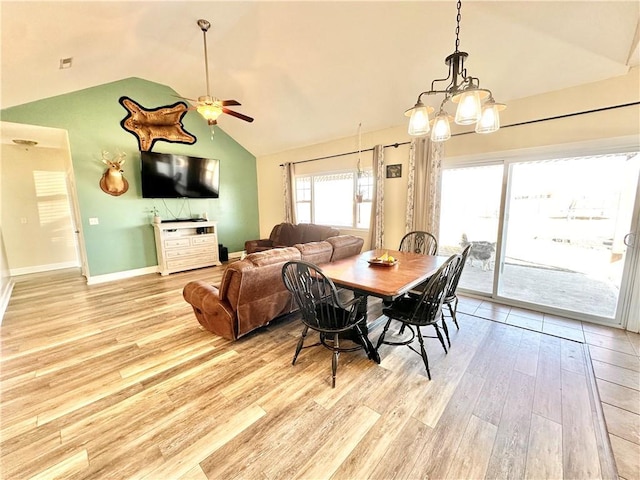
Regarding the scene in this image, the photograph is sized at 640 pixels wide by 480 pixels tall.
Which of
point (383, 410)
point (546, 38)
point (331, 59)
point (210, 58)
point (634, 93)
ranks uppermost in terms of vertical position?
point (210, 58)

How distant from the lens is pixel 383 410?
1.82 metres

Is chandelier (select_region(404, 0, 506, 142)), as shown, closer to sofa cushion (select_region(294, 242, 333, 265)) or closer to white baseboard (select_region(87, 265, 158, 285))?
sofa cushion (select_region(294, 242, 333, 265))

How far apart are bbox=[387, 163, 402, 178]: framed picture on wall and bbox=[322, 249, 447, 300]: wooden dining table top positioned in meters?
1.86

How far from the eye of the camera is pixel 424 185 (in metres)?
4.10

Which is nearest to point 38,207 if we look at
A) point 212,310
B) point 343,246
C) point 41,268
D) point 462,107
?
point 41,268

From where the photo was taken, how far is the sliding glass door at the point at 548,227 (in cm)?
296

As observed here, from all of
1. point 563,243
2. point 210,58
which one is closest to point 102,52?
point 210,58

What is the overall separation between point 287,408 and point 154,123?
5.88 m

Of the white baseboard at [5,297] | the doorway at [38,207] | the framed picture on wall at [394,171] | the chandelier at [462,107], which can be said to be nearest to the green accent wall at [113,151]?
Answer: the doorway at [38,207]

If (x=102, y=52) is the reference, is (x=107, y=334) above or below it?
below

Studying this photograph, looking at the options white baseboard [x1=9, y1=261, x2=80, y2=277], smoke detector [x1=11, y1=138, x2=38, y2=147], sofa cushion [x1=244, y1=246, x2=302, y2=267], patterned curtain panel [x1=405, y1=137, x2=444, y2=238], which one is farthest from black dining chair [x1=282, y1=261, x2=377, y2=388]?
white baseboard [x1=9, y1=261, x2=80, y2=277]

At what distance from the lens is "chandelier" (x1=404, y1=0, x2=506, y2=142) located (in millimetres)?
1700

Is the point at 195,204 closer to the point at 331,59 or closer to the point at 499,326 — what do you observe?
the point at 331,59

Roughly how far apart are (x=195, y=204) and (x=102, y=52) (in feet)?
10.1
